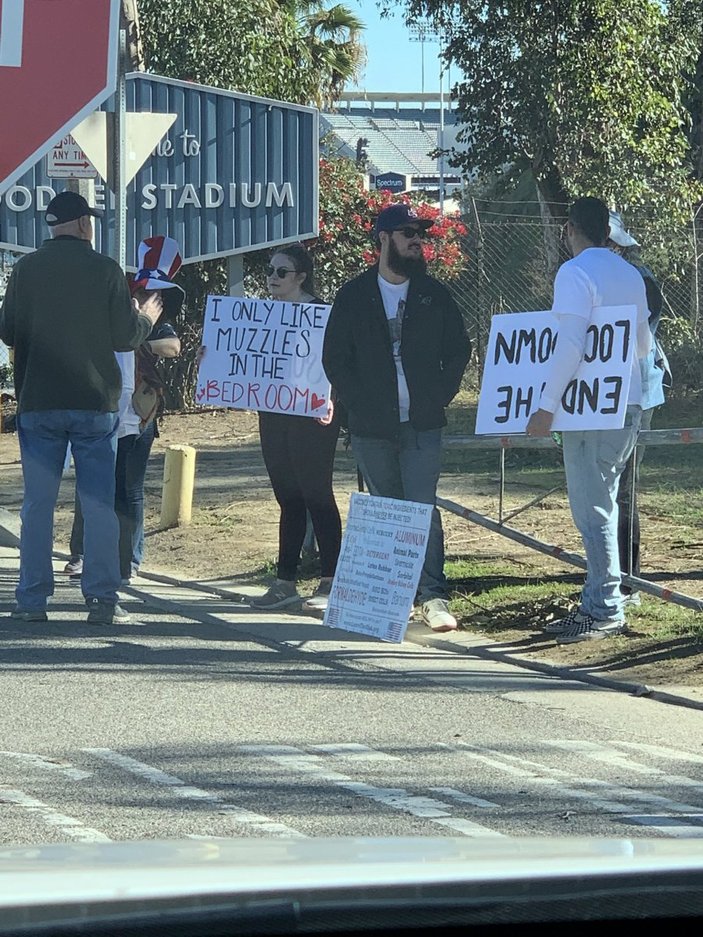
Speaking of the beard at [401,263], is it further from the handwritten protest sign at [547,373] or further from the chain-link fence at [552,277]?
the chain-link fence at [552,277]

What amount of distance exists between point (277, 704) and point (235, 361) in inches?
134

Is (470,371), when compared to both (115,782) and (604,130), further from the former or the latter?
(115,782)

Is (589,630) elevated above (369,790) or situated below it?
above

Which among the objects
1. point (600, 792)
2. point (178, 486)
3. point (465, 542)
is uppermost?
point (178, 486)

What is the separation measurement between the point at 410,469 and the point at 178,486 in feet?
10.8

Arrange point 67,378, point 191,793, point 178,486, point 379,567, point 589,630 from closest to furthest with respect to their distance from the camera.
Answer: point 191,793 < point 589,630 < point 379,567 < point 67,378 < point 178,486

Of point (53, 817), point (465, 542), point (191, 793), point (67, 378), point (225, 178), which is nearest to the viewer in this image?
point (53, 817)

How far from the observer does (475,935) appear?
1.81 meters

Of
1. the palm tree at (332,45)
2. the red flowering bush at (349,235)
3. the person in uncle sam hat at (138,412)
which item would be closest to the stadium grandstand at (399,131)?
the palm tree at (332,45)

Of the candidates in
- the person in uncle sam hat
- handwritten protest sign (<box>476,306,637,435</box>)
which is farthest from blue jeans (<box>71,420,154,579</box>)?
handwritten protest sign (<box>476,306,637,435</box>)

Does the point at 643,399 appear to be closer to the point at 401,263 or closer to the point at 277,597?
the point at 401,263

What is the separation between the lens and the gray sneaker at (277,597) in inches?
349

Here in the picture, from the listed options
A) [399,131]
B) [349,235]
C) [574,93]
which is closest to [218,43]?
[349,235]

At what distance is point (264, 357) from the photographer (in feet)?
30.8
